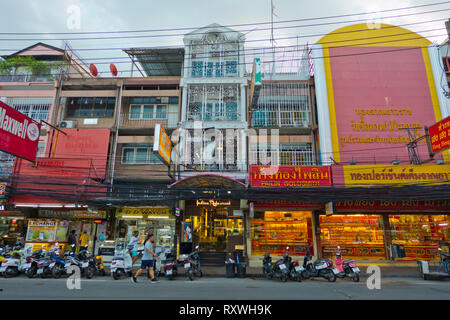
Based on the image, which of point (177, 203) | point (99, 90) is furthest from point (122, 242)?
point (99, 90)

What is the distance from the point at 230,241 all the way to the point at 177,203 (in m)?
4.25

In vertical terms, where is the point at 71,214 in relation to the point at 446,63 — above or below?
below

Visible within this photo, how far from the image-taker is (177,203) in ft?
57.3

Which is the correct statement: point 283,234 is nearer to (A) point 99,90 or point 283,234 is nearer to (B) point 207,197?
(B) point 207,197

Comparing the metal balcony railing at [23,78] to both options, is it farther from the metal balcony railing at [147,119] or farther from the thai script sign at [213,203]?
the thai script sign at [213,203]

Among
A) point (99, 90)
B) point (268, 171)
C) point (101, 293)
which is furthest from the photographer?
point (99, 90)

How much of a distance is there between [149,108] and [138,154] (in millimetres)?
3873

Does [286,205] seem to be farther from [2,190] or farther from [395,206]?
[2,190]

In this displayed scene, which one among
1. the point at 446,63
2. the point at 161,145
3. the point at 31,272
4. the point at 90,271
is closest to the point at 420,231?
the point at 446,63

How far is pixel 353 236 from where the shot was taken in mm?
18234

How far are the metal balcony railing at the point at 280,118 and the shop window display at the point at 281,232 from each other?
6353 millimetres

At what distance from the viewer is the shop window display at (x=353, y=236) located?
17923 mm
